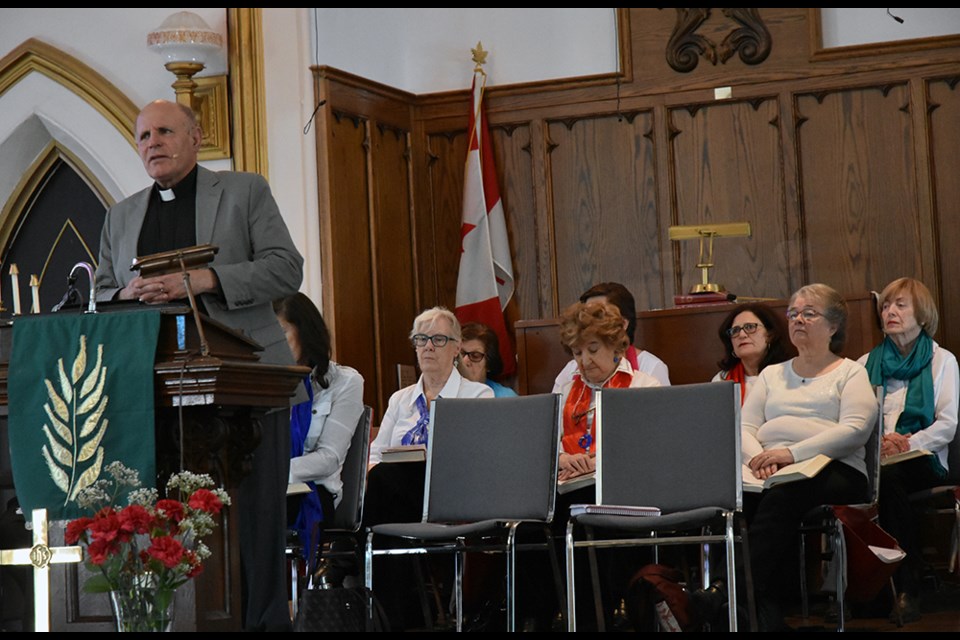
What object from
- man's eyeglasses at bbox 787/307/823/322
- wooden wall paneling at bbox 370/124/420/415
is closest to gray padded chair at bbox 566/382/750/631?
man's eyeglasses at bbox 787/307/823/322

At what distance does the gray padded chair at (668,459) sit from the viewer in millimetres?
4543

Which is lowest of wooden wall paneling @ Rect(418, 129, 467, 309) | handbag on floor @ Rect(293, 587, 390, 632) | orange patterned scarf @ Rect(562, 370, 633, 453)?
handbag on floor @ Rect(293, 587, 390, 632)

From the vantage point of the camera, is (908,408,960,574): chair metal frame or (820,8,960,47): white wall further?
(820,8,960,47): white wall

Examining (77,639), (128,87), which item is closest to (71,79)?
(128,87)

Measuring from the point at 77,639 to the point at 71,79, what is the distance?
209 inches

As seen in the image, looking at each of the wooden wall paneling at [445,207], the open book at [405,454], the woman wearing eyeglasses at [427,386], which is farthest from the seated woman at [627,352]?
the wooden wall paneling at [445,207]

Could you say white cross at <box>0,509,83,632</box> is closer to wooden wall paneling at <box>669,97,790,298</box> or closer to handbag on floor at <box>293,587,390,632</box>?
handbag on floor at <box>293,587,390,632</box>

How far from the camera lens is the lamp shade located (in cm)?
730

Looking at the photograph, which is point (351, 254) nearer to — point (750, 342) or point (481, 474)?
point (750, 342)

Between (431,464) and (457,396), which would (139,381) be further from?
(457,396)

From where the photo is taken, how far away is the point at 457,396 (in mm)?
5715

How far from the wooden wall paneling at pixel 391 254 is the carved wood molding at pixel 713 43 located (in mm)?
1618

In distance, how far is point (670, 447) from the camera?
4.78 metres

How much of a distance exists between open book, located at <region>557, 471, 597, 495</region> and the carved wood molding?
143 inches
